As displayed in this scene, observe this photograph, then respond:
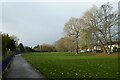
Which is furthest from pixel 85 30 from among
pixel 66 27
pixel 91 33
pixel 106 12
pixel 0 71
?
pixel 0 71

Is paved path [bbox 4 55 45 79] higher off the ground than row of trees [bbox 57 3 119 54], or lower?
lower

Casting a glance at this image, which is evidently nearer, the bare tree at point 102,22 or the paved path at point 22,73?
the paved path at point 22,73

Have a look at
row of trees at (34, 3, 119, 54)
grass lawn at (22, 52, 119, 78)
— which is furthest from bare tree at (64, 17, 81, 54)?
grass lawn at (22, 52, 119, 78)

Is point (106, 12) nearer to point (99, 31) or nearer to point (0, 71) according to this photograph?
point (99, 31)

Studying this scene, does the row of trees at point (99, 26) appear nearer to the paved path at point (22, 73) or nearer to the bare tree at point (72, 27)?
the bare tree at point (72, 27)

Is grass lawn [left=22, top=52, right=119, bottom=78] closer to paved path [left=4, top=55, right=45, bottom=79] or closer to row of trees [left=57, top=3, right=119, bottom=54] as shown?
paved path [left=4, top=55, right=45, bottom=79]

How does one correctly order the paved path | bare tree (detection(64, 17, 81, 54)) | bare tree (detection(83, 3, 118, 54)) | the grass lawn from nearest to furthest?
1. the paved path
2. the grass lawn
3. bare tree (detection(83, 3, 118, 54))
4. bare tree (detection(64, 17, 81, 54))

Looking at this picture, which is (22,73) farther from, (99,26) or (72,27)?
(72,27)

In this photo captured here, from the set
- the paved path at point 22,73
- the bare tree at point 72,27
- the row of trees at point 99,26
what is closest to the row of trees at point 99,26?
the row of trees at point 99,26

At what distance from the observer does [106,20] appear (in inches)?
2685

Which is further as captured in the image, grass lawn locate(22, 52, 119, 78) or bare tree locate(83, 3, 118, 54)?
bare tree locate(83, 3, 118, 54)

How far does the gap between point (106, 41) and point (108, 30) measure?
270 cm

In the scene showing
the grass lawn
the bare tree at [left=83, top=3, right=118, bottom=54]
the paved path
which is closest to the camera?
the paved path

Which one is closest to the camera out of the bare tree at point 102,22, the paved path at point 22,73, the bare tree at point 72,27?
the paved path at point 22,73
